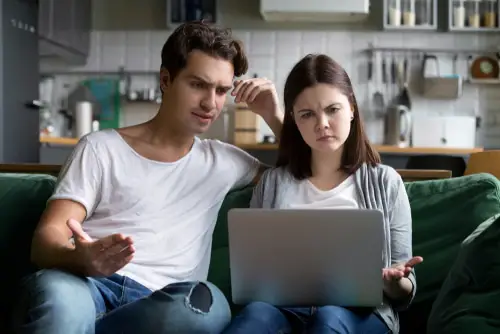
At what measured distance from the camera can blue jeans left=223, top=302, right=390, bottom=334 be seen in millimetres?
1255

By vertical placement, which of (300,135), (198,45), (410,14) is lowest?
(300,135)

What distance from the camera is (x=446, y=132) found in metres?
4.25

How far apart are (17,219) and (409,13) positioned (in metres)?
3.33

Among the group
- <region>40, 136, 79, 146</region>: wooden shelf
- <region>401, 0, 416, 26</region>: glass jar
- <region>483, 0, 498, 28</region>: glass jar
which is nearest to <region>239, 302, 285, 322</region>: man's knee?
<region>40, 136, 79, 146</region>: wooden shelf

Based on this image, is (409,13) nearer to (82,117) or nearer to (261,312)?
(82,117)

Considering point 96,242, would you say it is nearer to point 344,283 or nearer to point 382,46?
point 344,283

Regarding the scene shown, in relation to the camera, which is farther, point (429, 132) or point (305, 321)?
point (429, 132)

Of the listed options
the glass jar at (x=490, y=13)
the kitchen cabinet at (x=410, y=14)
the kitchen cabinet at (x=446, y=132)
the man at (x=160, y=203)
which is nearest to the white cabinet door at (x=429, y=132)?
the kitchen cabinet at (x=446, y=132)

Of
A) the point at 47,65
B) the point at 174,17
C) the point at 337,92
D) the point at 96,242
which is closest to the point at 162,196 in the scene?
the point at 96,242

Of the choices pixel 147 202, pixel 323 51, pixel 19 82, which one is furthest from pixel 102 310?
pixel 323 51

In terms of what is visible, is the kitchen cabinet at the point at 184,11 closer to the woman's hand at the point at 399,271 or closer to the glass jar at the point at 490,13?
the glass jar at the point at 490,13

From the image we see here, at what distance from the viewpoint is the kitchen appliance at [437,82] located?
14.2ft

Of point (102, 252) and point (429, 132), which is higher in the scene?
point (429, 132)

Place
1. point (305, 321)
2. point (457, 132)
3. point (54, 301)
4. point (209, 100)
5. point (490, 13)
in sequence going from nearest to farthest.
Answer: point (54, 301) → point (305, 321) → point (209, 100) → point (457, 132) → point (490, 13)
